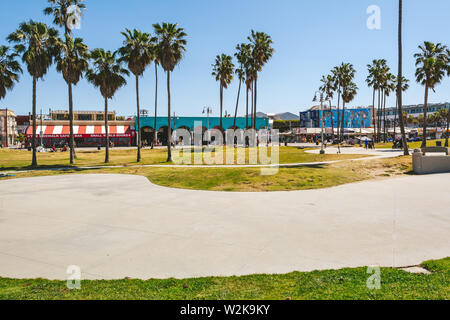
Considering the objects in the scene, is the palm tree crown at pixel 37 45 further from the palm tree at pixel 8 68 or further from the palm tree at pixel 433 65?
the palm tree at pixel 433 65

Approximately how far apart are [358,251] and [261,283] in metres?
3.23

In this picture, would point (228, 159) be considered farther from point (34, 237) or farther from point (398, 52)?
point (34, 237)

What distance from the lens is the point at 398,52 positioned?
97.2 feet

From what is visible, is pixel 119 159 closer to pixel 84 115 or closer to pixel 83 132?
pixel 83 132

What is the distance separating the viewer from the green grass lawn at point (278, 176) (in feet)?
60.3

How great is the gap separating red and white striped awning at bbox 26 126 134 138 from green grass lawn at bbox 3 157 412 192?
44.3m

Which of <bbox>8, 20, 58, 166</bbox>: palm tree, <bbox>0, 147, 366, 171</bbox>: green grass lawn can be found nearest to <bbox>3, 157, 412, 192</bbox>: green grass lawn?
<bbox>0, 147, 366, 171</bbox>: green grass lawn

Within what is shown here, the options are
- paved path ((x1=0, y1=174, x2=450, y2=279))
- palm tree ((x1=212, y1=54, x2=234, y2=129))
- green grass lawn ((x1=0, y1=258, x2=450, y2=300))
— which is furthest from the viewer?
palm tree ((x1=212, y1=54, x2=234, y2=129))

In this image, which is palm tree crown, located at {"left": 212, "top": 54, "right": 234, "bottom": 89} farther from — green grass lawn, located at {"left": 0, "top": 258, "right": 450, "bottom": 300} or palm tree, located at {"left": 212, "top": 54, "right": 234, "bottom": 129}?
green grass lawn, located at {"left": 0, "top": 258, "right": 450, "bottom": 300}

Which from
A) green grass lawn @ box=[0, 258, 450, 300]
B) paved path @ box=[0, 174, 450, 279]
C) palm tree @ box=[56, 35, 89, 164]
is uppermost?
palm tree @ box=[56, 35, 89, 164]

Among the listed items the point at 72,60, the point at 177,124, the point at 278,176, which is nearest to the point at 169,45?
the point at 72,60

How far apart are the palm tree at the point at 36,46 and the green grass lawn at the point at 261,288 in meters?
29.2

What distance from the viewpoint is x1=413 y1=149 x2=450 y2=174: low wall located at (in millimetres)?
22328
